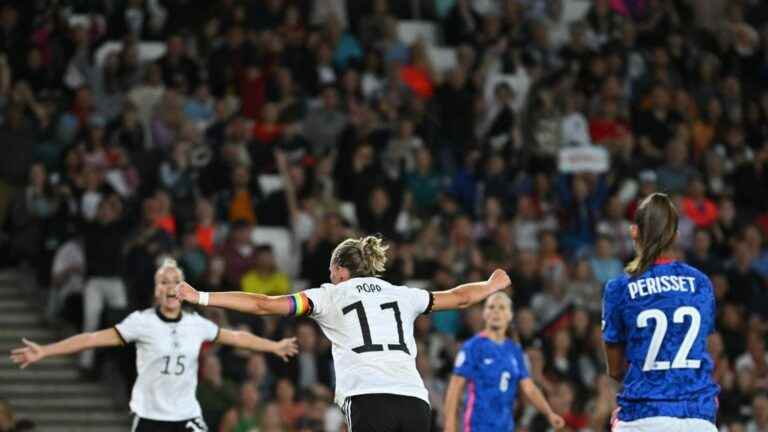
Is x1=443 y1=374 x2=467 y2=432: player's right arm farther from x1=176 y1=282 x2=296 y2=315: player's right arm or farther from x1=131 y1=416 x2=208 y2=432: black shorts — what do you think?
x1=176 y1=282 x2=296 y2=315: player's right arm

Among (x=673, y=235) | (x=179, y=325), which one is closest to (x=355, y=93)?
(x=179, y=325)

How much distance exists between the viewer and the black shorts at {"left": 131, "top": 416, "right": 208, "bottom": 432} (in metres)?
11.2

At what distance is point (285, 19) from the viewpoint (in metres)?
19.6

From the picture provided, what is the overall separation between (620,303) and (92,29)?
1276 cm

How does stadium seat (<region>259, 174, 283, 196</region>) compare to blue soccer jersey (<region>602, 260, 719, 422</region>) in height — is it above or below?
above

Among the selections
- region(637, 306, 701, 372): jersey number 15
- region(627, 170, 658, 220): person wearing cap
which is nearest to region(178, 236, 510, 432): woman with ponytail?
region(637, 306, 701, 372): jersey number 15

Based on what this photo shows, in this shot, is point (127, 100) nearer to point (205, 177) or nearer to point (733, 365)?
point (205, 177)

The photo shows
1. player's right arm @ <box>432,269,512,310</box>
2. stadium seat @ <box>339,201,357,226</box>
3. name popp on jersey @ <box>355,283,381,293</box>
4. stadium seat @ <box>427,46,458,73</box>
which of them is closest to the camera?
name popp on jersey @ <box>355,283,381,293</box>

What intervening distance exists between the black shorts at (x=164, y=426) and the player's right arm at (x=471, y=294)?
3.06 m

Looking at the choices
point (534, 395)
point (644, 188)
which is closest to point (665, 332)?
point (534, 395)

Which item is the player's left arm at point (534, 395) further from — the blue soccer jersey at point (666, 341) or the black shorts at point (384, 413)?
the blue soccer jersey at point (666, 341)

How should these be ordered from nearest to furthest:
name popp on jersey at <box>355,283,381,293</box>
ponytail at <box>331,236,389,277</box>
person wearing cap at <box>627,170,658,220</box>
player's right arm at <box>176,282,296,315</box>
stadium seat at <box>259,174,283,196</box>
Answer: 1. player's right arm at <box>176,282,296,315</box>
2. name popp on jersey at <box>355,283,381,293</box>
3. ponytail at <box>331,236,389,277</box>
4. stadium seat at <box>259,174,283,196</box>
5. person wearing cap at <box>627,170,658,220</box>

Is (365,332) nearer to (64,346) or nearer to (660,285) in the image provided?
(660,285)

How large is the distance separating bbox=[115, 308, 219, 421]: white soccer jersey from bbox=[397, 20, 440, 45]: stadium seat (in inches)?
401
